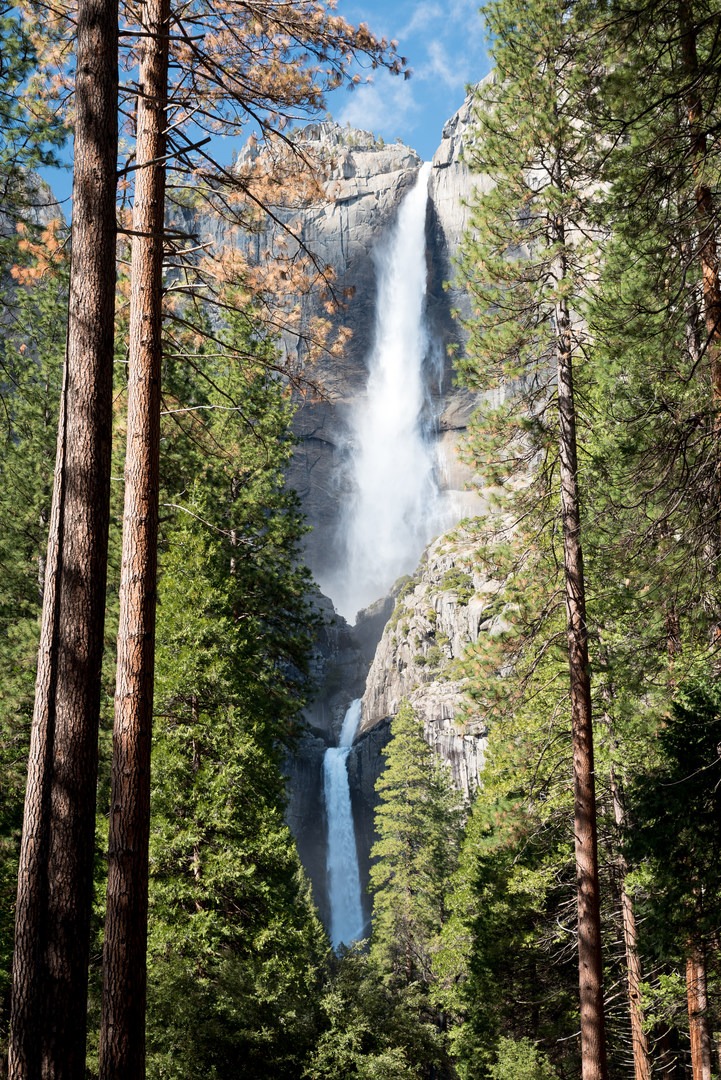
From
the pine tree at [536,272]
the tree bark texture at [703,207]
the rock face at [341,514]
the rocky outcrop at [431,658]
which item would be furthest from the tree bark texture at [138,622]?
the rock face at [341,514]

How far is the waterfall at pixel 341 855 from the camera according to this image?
47.8 meters

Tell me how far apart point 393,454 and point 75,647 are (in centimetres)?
8699

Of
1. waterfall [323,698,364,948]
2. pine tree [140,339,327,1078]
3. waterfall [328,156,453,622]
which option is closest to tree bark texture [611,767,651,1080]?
pine tree [140,339,327,1078]

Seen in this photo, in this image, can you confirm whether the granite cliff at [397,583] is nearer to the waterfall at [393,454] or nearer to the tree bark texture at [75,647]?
the waterfall at [393,454]

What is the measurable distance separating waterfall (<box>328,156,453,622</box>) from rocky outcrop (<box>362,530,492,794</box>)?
2167cm

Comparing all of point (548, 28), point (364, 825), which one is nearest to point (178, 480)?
point (548, 28)

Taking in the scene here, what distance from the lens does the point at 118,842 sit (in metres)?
3.72

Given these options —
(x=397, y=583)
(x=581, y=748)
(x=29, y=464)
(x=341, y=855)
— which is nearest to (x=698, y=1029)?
(x=581, y=748)

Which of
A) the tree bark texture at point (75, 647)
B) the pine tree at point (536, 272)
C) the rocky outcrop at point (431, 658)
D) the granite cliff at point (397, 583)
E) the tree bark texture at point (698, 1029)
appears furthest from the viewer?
the granite cliff at point (397, 583)

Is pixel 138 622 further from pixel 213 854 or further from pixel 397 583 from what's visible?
pixel 397 583

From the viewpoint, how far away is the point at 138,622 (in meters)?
4.21

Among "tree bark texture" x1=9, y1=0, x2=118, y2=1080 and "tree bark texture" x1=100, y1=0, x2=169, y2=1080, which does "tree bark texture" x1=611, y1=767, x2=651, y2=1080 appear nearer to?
"tree bark texture" x1=100, y1=0, x2=169, y2=1080

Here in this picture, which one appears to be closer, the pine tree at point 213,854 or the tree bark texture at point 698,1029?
the pine tree at point 213,854

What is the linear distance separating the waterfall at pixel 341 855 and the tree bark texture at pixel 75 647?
45054 mm
